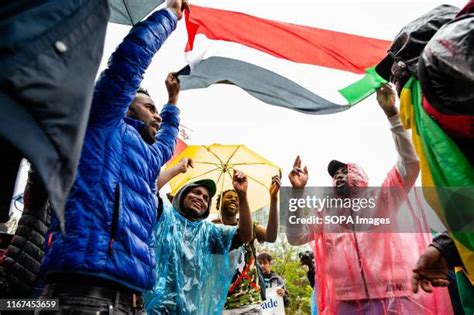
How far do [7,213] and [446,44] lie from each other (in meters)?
1.38

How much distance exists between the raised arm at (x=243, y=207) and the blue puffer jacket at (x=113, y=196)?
1661 millimetres

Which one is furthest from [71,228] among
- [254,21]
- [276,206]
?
[254,21]

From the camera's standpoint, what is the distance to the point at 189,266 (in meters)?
4.34

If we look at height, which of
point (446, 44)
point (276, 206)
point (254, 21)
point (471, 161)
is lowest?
point (471, 161)

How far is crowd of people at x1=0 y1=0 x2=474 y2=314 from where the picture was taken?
1.12m

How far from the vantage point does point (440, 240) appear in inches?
90.2

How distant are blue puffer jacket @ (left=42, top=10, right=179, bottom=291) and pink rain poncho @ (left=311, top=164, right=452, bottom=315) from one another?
2.14 meters

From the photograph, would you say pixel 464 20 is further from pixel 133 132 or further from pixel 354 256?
pixel 354 256

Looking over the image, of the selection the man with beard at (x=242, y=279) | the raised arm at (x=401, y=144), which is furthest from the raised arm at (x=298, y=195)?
the raised arm at (x=401, y=144)

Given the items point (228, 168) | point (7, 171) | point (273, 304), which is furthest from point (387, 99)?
point (273, 304)

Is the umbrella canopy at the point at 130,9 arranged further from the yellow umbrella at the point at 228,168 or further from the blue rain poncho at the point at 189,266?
the yellow umbrella at the point at 228,168

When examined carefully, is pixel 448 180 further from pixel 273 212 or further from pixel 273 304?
pixel 273 304

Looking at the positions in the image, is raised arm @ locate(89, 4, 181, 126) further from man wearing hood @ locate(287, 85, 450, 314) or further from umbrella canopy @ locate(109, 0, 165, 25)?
man wearing hood @ locate(287, 85, 450, 314)

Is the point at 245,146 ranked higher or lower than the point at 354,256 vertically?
higher
